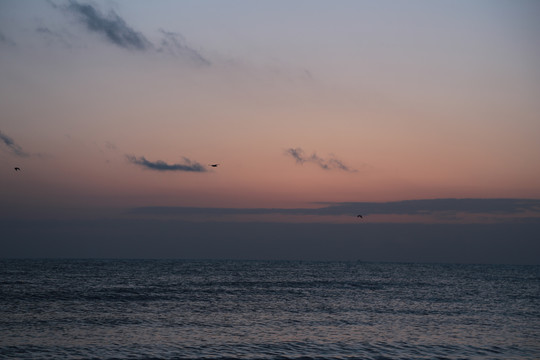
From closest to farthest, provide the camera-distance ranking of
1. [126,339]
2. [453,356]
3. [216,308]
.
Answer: [453,356] → [126,339] → [216,308]

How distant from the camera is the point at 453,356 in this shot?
2991 centimetres

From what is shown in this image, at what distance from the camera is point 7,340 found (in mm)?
31406

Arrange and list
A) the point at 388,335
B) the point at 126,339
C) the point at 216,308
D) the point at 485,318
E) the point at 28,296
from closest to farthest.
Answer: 1. the point at 126,339
2. the point at 388,335
3. the point at 485,318
4. the point at 216,308
5. the point at 28,296

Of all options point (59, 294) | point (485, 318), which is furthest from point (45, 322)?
point (485, 318)

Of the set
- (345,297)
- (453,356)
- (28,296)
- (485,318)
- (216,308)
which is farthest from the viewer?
(345,297)

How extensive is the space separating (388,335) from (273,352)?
1099 centimetres

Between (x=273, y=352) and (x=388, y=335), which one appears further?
(x=388, y=335)

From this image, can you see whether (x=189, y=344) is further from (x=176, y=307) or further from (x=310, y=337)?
(x=176, y=307)

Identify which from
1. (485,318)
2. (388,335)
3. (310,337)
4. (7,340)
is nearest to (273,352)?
(310,337)

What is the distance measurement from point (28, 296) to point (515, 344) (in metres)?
50.8

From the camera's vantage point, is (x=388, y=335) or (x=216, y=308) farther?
(x=216, y=308)

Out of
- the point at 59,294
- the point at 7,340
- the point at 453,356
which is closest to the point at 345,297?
the point at 453,356

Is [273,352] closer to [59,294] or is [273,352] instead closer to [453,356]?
[453,356]

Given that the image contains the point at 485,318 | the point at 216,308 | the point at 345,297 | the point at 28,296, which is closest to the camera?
the point at 485,318
